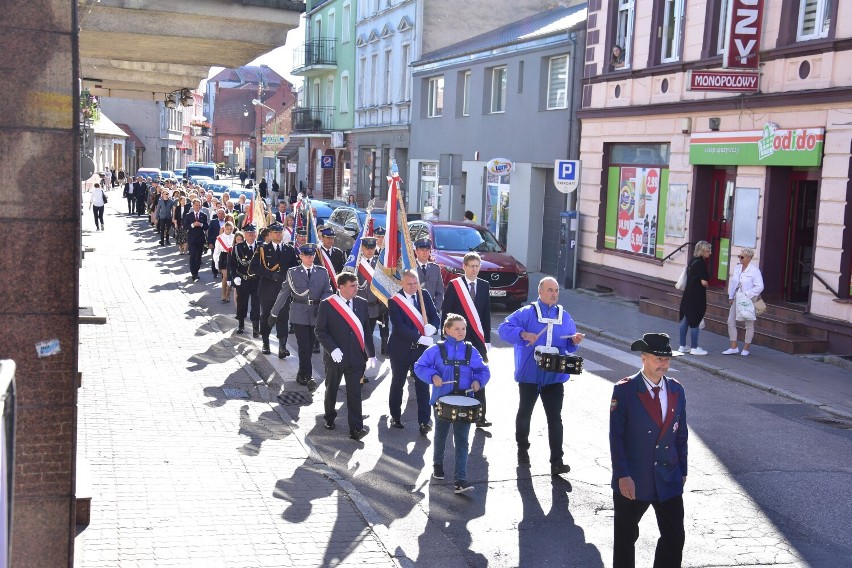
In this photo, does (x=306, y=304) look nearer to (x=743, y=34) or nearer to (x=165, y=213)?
(x=743, y=34)

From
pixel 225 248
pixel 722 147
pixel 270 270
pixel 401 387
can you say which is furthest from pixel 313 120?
pixel 401 387

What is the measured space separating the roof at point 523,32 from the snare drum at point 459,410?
60.7 feet

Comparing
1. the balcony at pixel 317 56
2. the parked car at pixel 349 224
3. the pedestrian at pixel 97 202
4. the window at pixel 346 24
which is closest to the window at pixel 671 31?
the parked car at pixel 349 224

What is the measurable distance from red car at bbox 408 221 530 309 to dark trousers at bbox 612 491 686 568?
13.3 metres

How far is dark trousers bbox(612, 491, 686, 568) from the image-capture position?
22.1 feet

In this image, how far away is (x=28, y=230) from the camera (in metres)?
6.37

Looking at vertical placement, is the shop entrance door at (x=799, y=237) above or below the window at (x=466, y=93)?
below

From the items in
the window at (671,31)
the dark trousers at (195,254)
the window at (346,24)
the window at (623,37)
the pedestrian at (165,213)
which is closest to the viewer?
the window at (671,31)

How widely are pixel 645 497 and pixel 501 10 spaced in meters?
34.6

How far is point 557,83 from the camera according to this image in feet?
88.7

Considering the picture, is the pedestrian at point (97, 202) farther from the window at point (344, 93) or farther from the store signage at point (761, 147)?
the store signage at point (761, 147)

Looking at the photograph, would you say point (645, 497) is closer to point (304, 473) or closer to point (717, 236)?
point (304, 473)

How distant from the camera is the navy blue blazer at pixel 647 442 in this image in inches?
264

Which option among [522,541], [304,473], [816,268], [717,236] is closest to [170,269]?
[717,236]
